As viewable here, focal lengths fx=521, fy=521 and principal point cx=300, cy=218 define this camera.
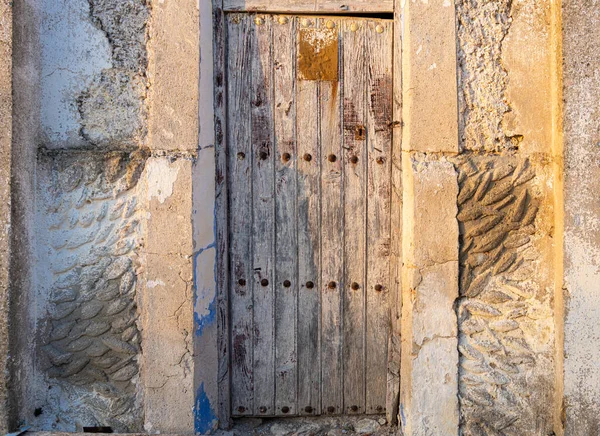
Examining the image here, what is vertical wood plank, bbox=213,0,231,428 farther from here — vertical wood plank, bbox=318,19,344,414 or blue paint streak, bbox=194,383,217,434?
vertical wood plank, bbox=318,19,344,414

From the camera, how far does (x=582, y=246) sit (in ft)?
8.05

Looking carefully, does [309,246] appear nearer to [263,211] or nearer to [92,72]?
[263,211]

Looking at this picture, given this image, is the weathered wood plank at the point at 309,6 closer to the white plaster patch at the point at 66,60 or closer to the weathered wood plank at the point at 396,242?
the weathered wood plank at the point at 396,242

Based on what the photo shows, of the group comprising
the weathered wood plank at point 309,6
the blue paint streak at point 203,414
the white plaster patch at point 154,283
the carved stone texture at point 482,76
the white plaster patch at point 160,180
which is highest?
the weathered wood plank at point 309,6

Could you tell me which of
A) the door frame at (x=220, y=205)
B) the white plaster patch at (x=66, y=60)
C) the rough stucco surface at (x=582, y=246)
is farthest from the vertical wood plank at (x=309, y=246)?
the rough stucco surface at (x=582, y=246)

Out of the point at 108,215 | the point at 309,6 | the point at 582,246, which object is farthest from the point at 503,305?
the point at 108,215

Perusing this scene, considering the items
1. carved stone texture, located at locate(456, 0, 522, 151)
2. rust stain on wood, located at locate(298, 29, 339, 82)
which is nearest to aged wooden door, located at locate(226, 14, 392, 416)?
rust stain on wood, located at locate(298, 29, 339, 82)

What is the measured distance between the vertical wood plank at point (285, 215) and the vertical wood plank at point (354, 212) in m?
0.27

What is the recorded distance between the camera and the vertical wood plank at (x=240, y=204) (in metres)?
2.73

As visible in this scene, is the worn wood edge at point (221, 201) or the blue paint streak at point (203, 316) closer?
the blue paint streak at point (203, 316)

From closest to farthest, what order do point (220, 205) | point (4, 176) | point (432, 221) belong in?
point (4, 176)
point (432, 221)
point (220, 205)

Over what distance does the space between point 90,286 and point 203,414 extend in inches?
32.9

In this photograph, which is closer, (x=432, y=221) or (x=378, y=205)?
(x=432, y=221)

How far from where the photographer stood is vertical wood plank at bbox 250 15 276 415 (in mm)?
2734
